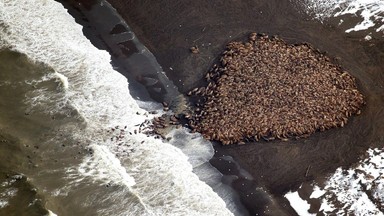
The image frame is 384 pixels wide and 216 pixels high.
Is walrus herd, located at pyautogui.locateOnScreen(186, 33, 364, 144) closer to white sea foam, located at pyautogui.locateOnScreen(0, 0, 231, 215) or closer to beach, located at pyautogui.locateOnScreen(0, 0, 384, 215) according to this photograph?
beach, located at pyautogui.locateOnScreen(0, 0, 384, 215)

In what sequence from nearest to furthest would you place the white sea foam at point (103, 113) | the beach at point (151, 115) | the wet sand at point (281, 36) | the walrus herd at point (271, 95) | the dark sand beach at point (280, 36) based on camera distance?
the white sea foam at point (103, 113), the beach at point (151, 115), the dark sand beach at point (280, 36), the wet sand at point (281, 36), the walrus herd at point (271, 95)

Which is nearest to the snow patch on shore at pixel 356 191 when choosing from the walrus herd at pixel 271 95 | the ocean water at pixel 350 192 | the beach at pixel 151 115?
the ocean water at pixel 350 192

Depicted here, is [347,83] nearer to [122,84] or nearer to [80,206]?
[122,84]

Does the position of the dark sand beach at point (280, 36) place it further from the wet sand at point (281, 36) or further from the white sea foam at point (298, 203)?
the white sea foam at point (298, 203)

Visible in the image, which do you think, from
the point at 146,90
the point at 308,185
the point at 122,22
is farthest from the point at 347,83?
the point at 122,22

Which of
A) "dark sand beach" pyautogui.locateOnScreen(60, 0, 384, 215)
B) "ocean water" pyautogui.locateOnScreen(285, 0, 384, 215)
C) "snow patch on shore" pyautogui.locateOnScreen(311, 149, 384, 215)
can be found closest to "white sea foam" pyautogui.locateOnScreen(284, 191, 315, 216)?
"ocean water" pyautogui.locateOnScreen(285, 0, 384, 215)

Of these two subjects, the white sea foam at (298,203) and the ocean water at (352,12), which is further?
the ocean water at (352,12)
